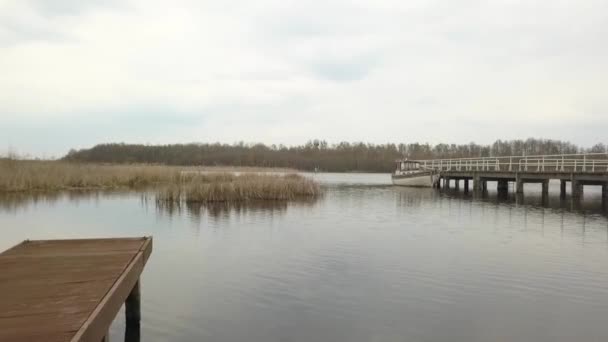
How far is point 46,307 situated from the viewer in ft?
12.6

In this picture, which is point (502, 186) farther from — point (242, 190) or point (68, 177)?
point (68, 177)

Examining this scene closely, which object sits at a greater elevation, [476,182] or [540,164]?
[540,164]

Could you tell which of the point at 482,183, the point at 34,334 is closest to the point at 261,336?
the point at 34,334

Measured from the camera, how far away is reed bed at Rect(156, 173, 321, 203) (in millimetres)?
20312

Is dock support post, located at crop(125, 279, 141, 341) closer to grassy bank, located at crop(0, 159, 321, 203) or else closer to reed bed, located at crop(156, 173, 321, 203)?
reed bed, located at crop(156, 173, 321, 203)

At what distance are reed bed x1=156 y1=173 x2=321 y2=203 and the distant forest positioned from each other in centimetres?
4955

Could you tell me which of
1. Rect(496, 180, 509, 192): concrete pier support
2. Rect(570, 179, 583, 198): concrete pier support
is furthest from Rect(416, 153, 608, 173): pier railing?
Rect(496, 180, 509, 192): concrete pier support

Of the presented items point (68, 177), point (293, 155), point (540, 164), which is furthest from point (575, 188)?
point (293, 155)

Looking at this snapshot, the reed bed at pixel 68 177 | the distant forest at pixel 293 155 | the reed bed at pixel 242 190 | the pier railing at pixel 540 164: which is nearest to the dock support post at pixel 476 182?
the pier railing at pixel 540 164

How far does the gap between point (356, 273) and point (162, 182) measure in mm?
24755

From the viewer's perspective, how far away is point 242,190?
70.9 ft

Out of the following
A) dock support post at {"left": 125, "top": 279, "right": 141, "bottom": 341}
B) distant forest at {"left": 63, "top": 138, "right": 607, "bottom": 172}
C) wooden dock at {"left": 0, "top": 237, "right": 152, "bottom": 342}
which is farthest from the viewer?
distant forest at {"left": 63, "top": 138, "right": 607, "bottom": 172}

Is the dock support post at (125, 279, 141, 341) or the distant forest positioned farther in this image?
the distant forest

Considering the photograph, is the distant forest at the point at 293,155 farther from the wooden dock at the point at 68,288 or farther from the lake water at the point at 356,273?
the wooden dock at the point at 68,288
